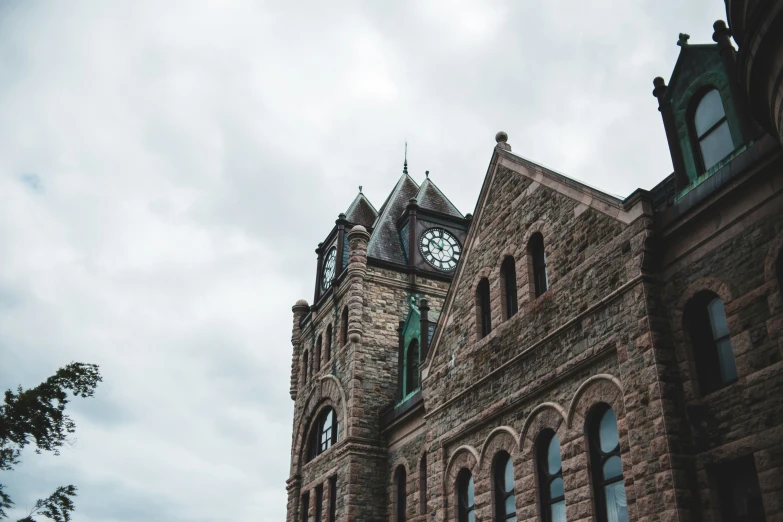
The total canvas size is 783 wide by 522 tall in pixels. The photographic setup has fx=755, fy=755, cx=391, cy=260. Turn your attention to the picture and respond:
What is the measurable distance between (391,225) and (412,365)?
806 centimetres

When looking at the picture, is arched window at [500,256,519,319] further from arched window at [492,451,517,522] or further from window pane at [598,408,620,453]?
window pane at [598,408,620,453]

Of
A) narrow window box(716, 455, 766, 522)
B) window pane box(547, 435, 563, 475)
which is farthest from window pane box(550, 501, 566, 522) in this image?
narrow window box(716, 455, 766, 522)

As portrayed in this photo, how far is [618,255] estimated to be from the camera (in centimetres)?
1346

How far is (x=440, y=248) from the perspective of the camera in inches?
1160

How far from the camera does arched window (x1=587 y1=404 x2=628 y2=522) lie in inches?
493

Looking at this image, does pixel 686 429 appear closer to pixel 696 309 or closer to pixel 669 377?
pixel 669 377

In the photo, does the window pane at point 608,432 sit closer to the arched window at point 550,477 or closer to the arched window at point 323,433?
the arched window at point 550,477

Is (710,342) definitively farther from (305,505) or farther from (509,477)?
(305,505)

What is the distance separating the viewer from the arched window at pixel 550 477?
14.1 m

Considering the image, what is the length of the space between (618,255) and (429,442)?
7.91 metres

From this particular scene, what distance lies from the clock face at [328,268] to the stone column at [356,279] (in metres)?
2.72

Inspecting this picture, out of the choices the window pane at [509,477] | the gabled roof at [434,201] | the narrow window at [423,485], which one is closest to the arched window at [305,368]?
the gabled roof at [434,201]

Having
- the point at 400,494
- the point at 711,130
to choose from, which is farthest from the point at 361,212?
the point at 711,130

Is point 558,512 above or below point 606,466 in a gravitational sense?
below
